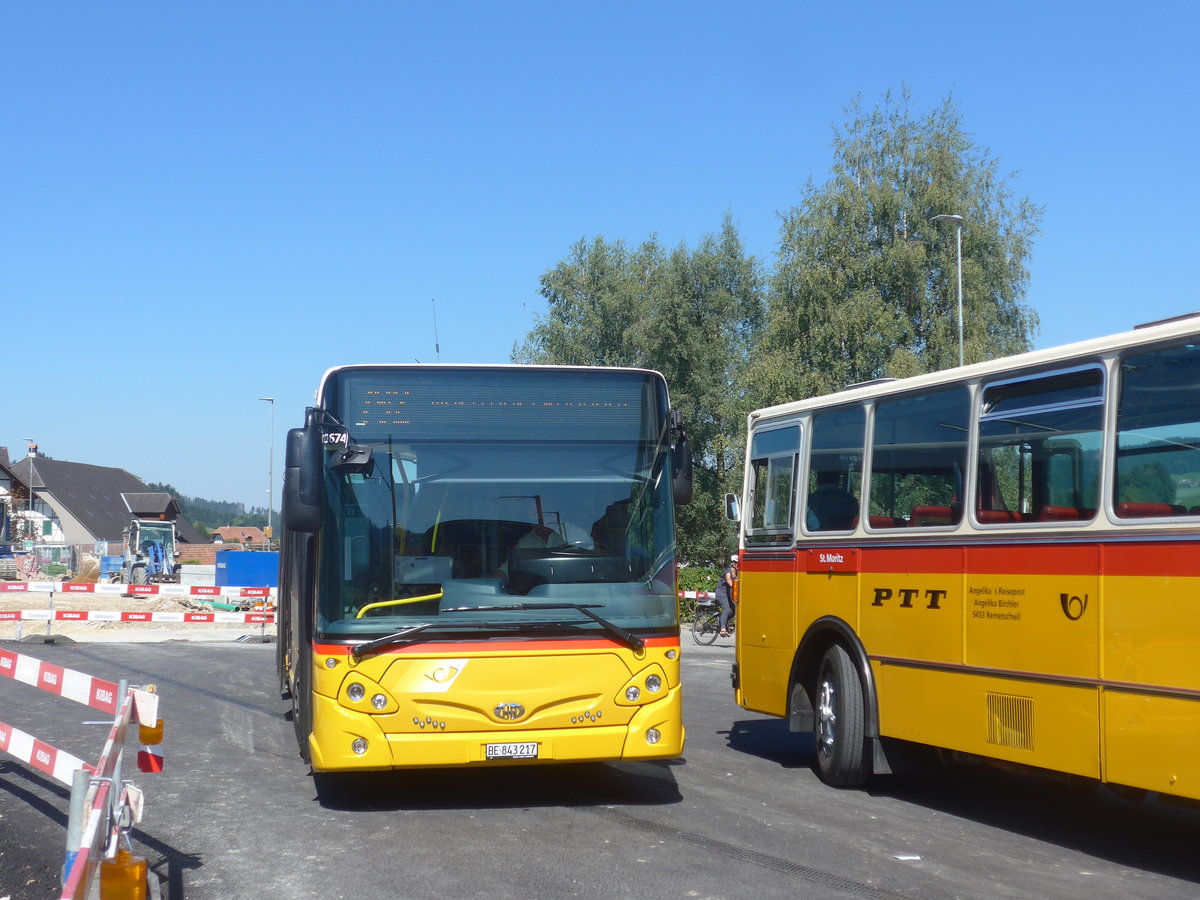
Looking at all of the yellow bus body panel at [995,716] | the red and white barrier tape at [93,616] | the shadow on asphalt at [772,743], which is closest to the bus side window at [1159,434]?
the yellow bus body panel at [995,716]

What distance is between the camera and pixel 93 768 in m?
6.56

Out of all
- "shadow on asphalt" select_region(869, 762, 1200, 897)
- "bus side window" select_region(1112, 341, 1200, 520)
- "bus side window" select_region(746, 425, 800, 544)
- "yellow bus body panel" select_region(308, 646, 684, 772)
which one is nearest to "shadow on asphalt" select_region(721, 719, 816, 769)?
"shadow on asphalt" select_region(869, 762, 1200, 897)

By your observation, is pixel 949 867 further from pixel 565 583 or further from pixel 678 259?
pixel 678 259

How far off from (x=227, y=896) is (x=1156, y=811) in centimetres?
641

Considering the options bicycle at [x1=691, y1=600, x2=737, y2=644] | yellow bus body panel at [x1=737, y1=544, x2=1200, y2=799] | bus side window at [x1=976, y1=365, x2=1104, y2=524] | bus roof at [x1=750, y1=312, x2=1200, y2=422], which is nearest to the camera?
yellow bus body panel at [x1=737, y1=544, x2=1200, y2=799]

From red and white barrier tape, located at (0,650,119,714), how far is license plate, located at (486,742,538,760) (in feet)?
7.68

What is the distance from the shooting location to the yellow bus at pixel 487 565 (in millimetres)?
8344

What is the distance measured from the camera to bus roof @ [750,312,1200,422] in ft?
23.4

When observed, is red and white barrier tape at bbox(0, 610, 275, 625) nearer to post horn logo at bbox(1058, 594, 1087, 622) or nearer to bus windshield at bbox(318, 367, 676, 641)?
bus windshield at bbox(318, 367, 676, 641)

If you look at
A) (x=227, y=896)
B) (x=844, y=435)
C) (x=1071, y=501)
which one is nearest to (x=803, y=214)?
(x=844, y=435)

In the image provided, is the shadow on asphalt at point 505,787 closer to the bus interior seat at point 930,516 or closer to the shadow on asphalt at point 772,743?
the shadow on asphalt at point 772,743

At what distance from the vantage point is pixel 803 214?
130ft

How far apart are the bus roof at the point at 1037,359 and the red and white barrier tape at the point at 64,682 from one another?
5.52 meters

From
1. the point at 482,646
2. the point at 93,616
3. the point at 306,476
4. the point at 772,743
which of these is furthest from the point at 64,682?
the point at 93,616
